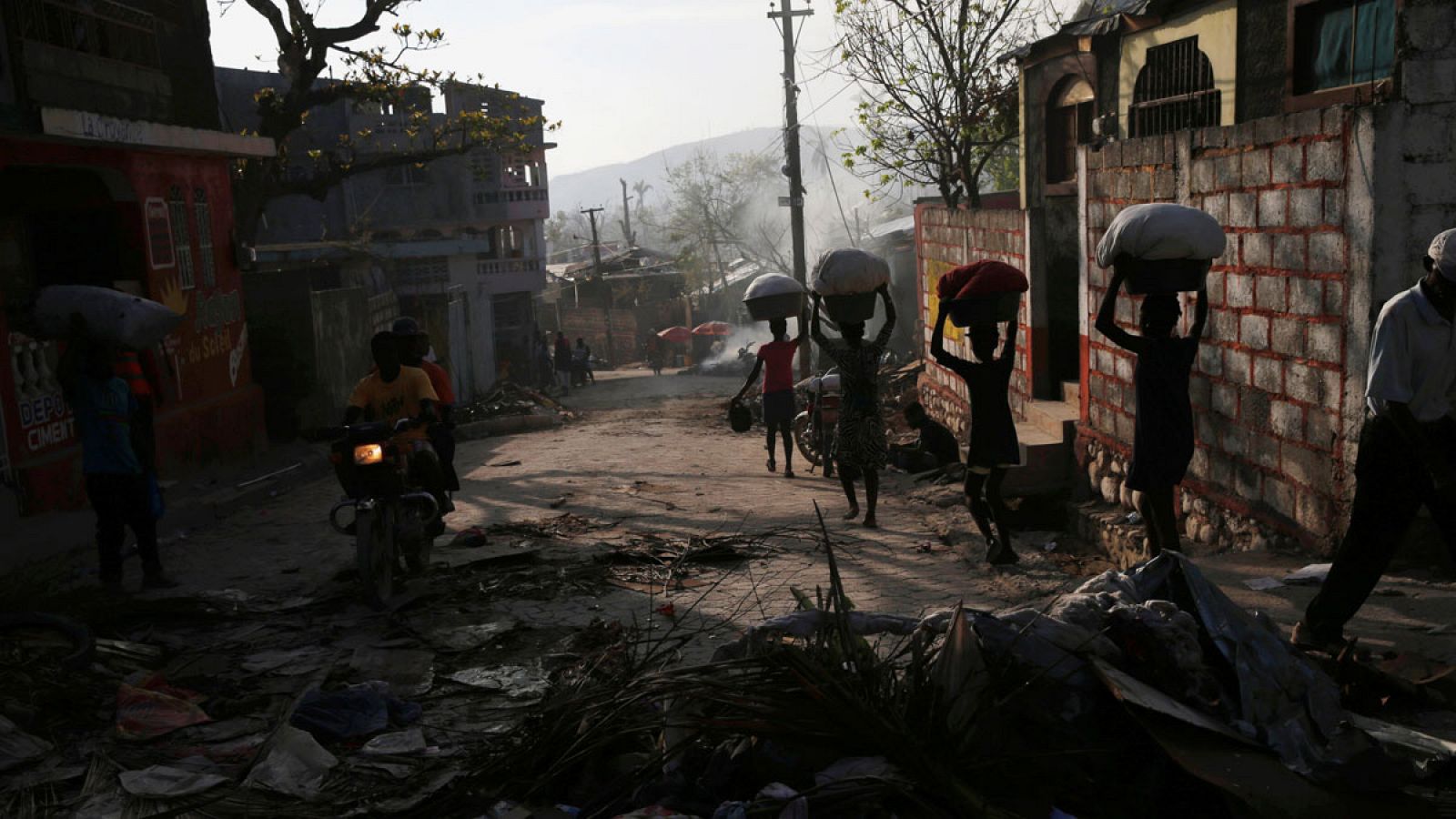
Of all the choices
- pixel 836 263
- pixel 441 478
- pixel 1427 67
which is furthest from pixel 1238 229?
pixel 441 478

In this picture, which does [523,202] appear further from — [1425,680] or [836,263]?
[1425,680]

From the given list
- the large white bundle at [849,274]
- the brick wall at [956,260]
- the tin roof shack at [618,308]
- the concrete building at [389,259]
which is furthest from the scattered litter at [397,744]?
the tin roof shack at [618,308]

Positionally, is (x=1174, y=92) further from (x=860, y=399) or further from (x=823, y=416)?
(x=860, y=399)

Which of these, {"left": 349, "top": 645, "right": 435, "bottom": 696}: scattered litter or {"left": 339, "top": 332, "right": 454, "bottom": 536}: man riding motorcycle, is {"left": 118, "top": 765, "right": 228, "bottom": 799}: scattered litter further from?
{"left": 339, "top": 332, "right": 454, "bottom": 536}: man riding motorcycle

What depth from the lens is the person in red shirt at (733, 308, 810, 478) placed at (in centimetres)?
1226

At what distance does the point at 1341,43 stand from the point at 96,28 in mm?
11589

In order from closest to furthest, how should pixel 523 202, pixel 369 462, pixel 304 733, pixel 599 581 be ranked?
pixel 304 733 < pixel 369 462 < pixel 599 581 < pixel 523 202

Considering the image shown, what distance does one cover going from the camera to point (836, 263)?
9258mm

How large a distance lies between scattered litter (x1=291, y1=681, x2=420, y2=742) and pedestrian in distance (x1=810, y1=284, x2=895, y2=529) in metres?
4.59

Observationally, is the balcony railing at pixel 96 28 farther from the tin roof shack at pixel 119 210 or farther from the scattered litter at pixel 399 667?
the scattered litter at pixel 399 667

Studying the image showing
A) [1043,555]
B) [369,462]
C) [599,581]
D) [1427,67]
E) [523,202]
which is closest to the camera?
[1427,67]

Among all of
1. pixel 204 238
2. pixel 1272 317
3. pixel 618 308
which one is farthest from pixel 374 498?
pixel 618 308

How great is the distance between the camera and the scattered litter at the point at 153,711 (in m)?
5.27

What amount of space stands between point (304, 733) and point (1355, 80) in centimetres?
847
